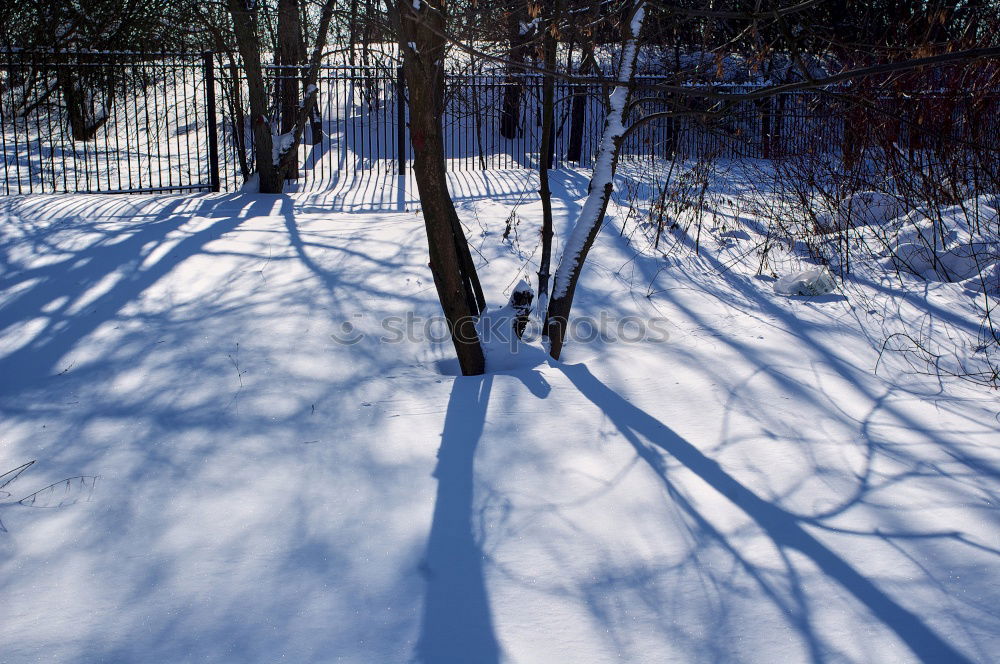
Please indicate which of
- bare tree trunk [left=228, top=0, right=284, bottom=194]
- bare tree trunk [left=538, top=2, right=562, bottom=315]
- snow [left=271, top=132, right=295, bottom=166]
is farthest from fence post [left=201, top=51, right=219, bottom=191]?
bare tree trunk [left=538, top=2, right=562, bottom=315]

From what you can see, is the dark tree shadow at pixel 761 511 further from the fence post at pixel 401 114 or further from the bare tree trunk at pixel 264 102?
the fence post at pixel 401 114

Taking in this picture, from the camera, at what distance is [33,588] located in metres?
2.64

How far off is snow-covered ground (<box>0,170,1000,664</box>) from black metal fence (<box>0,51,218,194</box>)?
4894 mm

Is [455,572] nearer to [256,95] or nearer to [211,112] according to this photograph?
[256,95]

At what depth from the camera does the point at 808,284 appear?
5910 millimetres

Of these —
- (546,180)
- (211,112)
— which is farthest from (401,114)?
(546,180)

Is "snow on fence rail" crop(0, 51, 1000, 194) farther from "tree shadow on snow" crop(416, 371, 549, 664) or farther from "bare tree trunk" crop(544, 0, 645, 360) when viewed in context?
"tree shadow on snow" crop(416, 371, 549, 664)

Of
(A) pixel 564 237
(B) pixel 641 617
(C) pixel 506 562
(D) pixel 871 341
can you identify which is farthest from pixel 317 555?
(A) pixel 564 237

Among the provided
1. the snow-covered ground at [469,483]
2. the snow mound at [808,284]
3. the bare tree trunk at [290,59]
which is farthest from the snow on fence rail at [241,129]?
the snow-covered ground at [469,483]

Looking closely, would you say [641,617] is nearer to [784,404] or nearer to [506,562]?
[506,562]

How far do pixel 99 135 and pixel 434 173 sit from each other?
53.6ft

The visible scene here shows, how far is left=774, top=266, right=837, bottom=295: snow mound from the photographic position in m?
5.90

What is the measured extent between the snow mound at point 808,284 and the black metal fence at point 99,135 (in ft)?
23.8

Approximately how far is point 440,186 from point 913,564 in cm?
289
